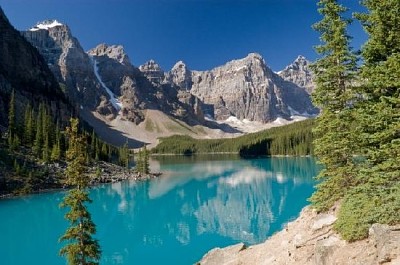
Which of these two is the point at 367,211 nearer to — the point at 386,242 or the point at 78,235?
the point at 386,242

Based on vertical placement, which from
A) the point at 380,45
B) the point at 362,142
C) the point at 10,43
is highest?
the point at 10,43

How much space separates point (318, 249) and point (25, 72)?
191 metres

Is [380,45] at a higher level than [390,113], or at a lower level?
higher

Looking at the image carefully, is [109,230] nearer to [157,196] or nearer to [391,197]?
[157,196]

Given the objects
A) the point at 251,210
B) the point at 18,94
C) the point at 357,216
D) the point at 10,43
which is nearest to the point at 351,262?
the point at 357,216

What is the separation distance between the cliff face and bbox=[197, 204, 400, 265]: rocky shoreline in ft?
514

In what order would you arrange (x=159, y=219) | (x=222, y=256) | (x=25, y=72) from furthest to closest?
(x=25, y=72) → (x=159, y=219) → (x=222, y=256)

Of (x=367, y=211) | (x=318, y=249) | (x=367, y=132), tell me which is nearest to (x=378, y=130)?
(x=367, y=132)

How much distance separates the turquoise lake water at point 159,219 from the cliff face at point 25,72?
10600cm

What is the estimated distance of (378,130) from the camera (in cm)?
1820

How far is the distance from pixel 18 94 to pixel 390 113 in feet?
537

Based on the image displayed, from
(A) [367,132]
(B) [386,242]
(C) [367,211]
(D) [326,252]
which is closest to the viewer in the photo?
(B) [386,242]

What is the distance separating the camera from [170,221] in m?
53.9

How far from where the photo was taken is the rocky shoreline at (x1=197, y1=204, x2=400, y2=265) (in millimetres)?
12883
